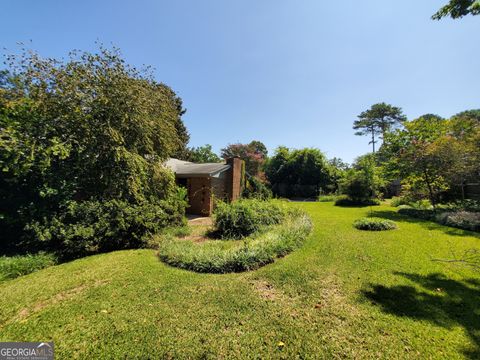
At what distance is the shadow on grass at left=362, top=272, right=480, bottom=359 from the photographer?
126 inches

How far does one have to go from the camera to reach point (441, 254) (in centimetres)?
608

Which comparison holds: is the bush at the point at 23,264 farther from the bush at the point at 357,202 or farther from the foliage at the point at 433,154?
the bush at the point at 357,202

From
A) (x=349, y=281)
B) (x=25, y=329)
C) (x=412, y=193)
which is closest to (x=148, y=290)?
(x=25, y=329)

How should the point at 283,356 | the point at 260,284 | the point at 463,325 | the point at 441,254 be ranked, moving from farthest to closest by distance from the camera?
the point at 441,254 < the point at 260,284 < the point at 463,325 < the point at 283,356

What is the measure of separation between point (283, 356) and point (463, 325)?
292 cm

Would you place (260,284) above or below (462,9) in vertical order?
below

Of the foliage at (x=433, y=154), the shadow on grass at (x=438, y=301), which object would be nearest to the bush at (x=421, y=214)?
the foliage at (x=433, y=154)

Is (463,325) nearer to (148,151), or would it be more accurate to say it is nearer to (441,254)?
(441,254)

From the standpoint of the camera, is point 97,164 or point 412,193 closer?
Result: point 97,164

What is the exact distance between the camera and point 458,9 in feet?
15.9

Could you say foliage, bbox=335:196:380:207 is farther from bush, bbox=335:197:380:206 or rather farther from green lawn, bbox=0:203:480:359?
green lawn, bbox=0:203:480:359

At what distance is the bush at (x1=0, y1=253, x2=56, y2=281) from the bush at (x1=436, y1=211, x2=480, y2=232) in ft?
50.9

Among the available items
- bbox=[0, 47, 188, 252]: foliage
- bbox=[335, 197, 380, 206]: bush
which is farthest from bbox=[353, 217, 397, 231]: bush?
bbox=[335, 197, 380, 206]: bush

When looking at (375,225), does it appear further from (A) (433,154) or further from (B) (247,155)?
(B) (247,155)
